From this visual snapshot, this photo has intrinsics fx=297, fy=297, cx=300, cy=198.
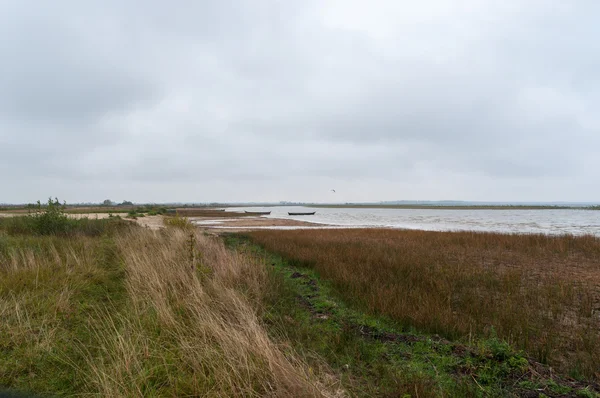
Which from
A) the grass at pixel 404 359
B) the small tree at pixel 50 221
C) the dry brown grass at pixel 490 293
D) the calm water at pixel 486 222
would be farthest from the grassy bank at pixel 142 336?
the calm water at pixel 486 222

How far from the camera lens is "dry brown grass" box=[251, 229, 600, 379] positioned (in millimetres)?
5215

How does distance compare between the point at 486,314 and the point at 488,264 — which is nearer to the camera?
the point at 486,314

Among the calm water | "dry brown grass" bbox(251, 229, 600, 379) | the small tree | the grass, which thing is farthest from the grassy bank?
the calm water

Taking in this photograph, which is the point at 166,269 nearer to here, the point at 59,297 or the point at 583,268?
the point at 59,297

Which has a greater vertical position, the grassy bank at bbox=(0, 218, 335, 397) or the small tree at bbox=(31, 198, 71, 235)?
the small tree at bbox=(31, 198, 71, 235)

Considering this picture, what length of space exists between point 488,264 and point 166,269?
12.4 metres

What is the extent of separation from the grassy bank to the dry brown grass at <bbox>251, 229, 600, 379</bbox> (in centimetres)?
317

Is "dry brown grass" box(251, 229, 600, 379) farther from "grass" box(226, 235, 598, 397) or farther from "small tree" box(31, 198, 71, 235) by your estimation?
"small tree" box(31, 198, 71, 235)

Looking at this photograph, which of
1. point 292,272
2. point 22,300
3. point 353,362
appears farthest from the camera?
point 292,272

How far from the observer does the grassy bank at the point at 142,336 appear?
3121 millimetres

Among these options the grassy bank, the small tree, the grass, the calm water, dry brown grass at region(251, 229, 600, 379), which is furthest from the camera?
the calm water

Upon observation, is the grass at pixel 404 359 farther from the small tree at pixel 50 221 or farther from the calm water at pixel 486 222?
the calm water at pixel 486 222

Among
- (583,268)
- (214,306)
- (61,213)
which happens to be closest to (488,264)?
(583,268)

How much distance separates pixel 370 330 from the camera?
5.65 m
